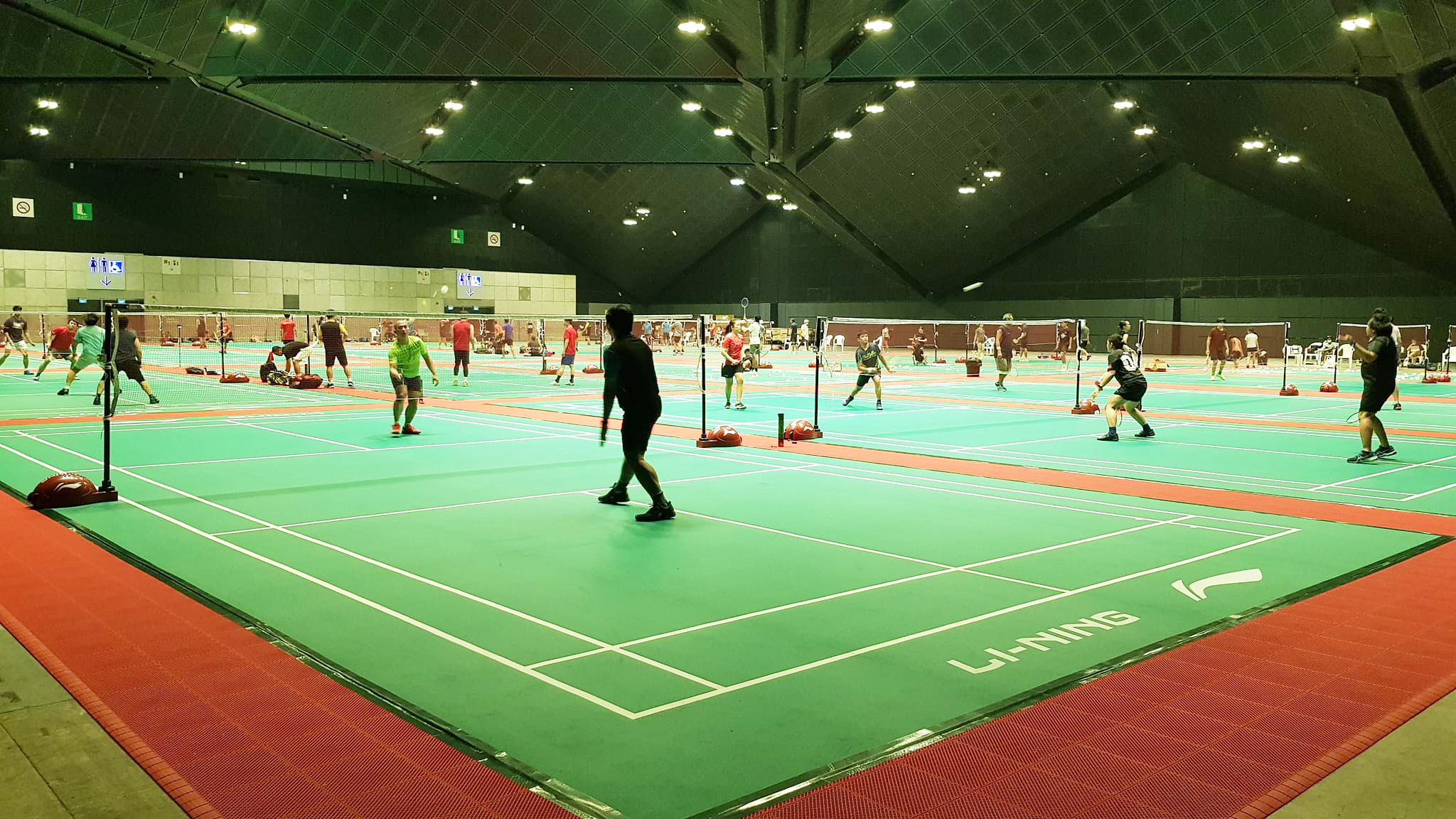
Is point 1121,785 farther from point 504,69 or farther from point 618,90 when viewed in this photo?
point 618,90

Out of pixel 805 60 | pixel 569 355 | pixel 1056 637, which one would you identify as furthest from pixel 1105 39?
pixel 1056 637

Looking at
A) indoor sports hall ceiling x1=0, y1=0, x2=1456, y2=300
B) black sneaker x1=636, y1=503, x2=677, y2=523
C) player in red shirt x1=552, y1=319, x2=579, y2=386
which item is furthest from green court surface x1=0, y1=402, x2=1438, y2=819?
indoor sports hall ceiling x1=0, y1=0, x2=1456, y2=300

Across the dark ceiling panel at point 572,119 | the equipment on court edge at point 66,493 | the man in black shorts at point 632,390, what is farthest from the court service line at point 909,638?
the dark ceiling panel at point 572,119

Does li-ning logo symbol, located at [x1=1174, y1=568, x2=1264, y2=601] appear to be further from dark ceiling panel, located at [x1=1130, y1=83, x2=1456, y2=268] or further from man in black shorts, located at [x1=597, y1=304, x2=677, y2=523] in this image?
dark ceiling panel, located at [x1=1130, y1=83, x2=1456, y2=268]

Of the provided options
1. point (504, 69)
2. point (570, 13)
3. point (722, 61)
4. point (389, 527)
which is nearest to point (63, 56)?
point (504, 69)

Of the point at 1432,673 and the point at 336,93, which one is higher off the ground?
the point at 336,93

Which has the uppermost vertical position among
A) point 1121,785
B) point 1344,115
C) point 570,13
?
point 570,13

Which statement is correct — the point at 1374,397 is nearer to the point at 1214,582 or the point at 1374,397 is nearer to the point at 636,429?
the point at 1214,582

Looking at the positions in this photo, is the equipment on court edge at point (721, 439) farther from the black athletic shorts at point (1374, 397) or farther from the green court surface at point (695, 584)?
the black athletic shorts at point (1374, 397)

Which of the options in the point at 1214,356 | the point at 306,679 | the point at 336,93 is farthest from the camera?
the point at 336,93

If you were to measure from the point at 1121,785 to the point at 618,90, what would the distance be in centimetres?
4234

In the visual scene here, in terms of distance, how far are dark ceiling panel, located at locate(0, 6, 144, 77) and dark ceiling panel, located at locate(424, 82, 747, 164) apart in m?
13.2

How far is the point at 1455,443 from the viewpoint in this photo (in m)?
18.1

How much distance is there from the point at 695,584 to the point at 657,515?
2.59 m
